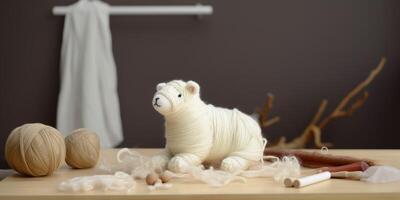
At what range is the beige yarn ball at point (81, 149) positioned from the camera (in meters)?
1.06

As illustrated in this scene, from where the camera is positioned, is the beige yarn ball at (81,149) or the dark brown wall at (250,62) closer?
the beige yarn ball at (81,149)

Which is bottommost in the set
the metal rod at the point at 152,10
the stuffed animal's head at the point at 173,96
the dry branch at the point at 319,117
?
the dry branch at the point at 319,117

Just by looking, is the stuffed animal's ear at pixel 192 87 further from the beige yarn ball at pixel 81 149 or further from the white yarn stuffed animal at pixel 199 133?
the beige yarn ball at pixel 81 149

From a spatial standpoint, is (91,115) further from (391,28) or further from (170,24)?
(391,28)

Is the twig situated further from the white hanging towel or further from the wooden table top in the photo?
the wooden table top

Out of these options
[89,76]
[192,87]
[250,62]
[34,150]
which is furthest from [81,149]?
[250,62]

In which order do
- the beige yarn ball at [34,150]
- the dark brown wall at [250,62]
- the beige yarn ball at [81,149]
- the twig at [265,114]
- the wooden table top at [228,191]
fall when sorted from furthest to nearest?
the dark brown wall at [250,62]
the twig at [265,114]
the beige yarn ball at [81,149]
the beige yarn ball at [34,150]
the wooden table top at [228,191]

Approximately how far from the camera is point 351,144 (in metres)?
2.34

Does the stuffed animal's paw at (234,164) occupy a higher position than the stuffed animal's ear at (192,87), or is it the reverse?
the stuffed animal's ear at (192,87)

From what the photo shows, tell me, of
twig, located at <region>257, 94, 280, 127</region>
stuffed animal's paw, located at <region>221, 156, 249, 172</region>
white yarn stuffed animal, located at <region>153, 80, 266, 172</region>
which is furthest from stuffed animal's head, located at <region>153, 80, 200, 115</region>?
twig, located at <region>257, 94, 280, 127</region>

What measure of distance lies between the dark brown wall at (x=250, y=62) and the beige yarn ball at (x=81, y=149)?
1229mm

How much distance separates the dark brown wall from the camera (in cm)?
231

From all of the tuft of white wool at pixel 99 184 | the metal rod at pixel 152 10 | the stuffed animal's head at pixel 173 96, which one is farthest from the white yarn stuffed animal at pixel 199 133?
the metal rod at pixel 152 10

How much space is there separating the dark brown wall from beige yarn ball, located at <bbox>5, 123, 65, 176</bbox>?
4.38ft
